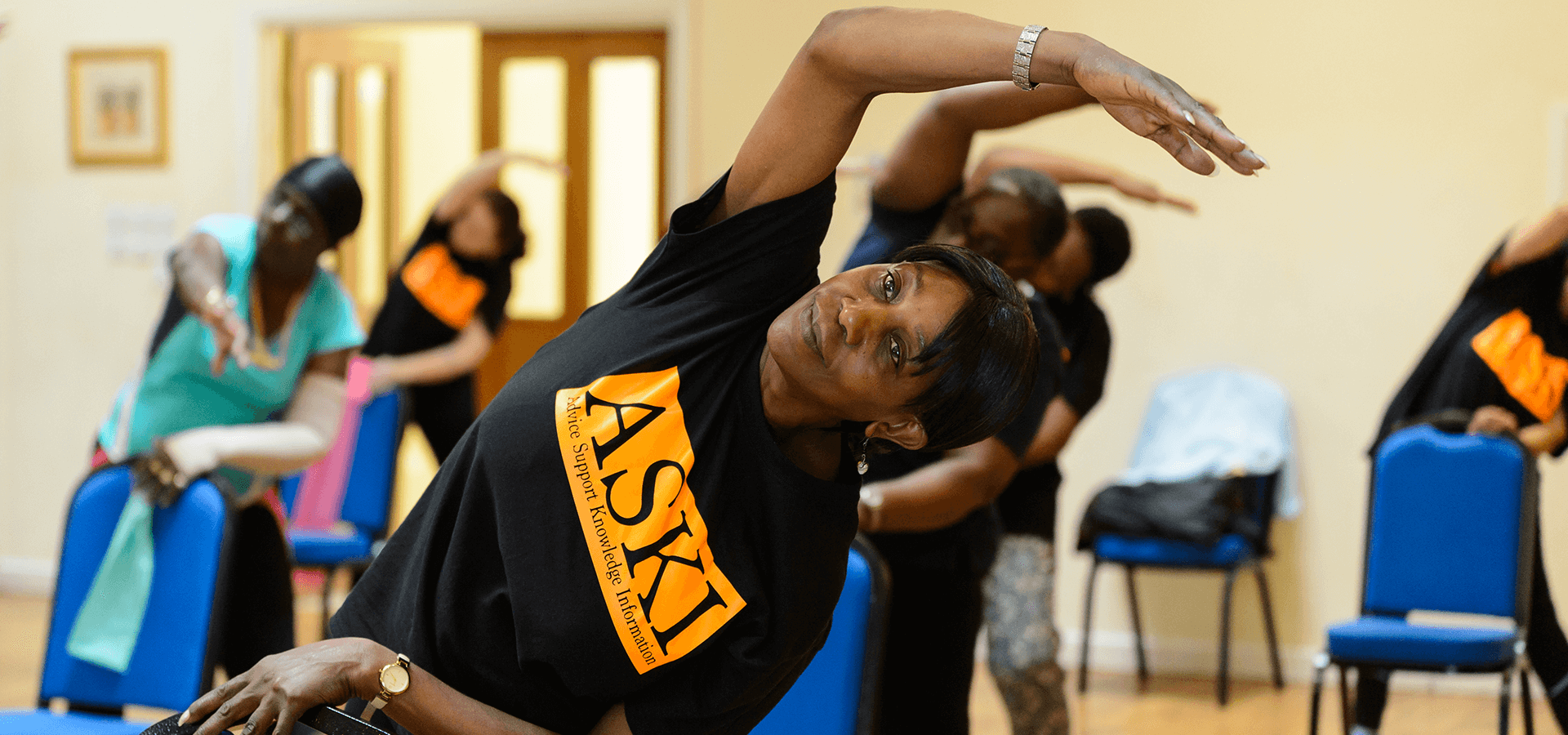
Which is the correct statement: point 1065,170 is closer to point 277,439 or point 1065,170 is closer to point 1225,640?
point 277,439

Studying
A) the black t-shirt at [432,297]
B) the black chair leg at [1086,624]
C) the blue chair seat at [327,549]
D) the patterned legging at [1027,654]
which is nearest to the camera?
the patterned legging at [1027,654]

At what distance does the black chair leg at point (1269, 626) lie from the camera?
14.6 ft

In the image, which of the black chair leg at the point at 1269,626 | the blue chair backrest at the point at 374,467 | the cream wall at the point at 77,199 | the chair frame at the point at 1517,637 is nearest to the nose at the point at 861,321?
the chair frame at the point at 1517,637

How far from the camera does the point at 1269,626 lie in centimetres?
448

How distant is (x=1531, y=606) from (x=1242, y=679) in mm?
1463

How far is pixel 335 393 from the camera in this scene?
229 cm

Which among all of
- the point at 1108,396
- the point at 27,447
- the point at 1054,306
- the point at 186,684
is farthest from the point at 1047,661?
the point at 27,447

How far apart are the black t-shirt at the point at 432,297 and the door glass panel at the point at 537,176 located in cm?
107

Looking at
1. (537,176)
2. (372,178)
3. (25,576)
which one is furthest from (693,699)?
(25,576)

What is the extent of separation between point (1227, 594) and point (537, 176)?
3.26 meters

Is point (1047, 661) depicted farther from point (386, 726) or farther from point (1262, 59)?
point (1262, 59)

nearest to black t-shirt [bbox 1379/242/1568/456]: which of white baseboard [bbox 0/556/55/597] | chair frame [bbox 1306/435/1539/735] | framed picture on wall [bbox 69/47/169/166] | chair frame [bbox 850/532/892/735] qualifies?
chair frame [bbox 1306/435/1539/735]

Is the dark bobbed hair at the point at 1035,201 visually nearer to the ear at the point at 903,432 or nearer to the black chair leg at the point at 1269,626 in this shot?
the ear at the point at 903,432

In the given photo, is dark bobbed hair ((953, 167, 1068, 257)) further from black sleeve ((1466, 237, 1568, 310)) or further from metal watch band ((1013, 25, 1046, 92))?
black sleeve ((1466, 237, 1568, 310))
